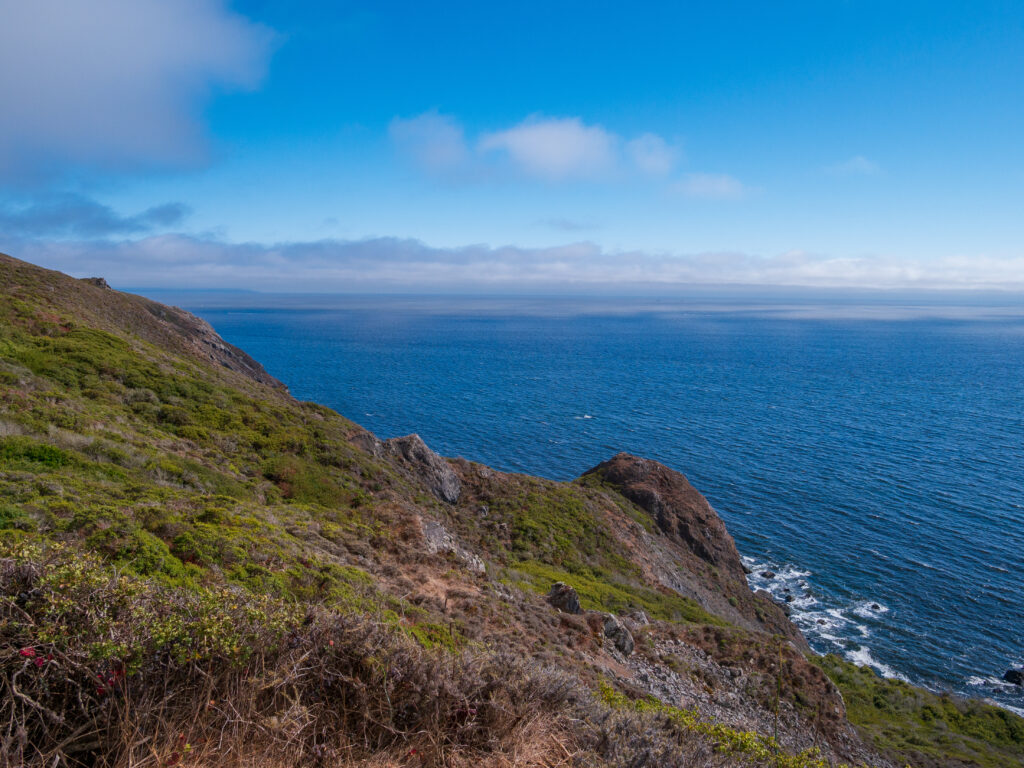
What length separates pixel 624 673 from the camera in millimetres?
17359

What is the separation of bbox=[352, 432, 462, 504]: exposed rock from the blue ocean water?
73.9ft

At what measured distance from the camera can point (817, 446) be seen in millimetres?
64688

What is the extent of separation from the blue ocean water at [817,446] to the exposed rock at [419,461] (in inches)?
886

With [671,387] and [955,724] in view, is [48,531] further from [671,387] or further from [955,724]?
[671,387]

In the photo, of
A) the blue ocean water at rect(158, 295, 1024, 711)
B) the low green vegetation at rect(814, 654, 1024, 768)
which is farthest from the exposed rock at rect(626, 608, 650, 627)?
the blue ocean water at rect(158, 295, 1024, 711)

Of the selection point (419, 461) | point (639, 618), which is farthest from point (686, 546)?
point (419, 461)

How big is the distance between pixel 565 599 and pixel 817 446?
56.2 m

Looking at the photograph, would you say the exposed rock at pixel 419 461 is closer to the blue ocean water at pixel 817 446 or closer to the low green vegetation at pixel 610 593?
the low green vegetation at pixel 610 593

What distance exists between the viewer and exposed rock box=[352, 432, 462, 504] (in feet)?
107

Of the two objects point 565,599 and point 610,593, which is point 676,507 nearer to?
point 610,593

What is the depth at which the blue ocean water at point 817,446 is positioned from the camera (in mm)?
36188

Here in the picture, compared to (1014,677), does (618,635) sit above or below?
above

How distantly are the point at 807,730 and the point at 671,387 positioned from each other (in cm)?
8098

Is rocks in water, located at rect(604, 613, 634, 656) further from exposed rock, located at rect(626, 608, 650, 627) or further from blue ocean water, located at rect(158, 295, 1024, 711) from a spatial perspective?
blue ocean water, located at rect(158, 295, 1024, 711)
